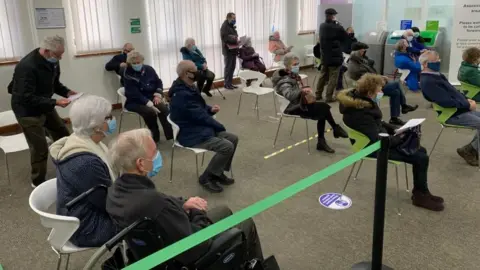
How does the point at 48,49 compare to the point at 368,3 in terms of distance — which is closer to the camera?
the point at 48,49

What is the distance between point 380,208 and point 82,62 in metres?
5.30

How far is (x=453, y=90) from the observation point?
441 cm

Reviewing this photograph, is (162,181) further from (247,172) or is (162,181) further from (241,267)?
(241,267)

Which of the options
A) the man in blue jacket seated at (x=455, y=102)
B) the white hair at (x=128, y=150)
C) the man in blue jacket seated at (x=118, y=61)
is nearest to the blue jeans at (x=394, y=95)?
the man in blue jacket seated at (x=455, y=102)

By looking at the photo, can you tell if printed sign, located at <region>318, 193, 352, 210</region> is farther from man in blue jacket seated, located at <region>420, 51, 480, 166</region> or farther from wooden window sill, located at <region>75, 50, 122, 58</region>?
wooden window sill, located at <region>75, 50, 122, 58</region>

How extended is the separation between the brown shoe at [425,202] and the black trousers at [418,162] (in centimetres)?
4

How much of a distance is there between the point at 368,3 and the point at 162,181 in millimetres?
6841

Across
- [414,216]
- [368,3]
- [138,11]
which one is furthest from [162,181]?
[368,3]

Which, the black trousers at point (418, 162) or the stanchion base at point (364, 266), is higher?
the black trousers at point (418, 162)

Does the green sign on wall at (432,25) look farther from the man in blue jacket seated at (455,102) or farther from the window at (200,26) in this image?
the man in blue jacket seated at (455,102)

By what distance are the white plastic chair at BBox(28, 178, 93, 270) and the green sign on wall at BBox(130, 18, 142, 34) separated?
16.3ft

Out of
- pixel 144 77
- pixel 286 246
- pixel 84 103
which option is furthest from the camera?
pixel 144 77

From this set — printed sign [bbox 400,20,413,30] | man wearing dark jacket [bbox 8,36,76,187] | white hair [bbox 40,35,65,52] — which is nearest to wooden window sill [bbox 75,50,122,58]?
man wearing dark jacket [bbox 8,36,76,187]

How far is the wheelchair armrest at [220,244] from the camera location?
6.56 feet
